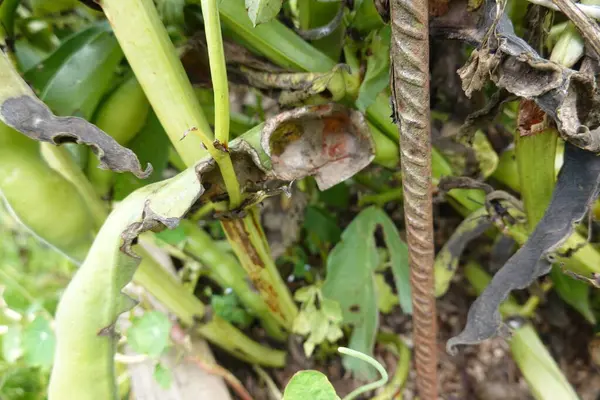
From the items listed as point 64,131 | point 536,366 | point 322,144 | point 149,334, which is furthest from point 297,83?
point 536,366

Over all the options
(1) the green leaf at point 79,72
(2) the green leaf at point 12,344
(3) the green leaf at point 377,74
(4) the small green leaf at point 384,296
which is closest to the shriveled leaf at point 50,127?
(1) the green leaf at point 79,72

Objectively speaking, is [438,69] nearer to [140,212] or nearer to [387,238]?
[387,238]

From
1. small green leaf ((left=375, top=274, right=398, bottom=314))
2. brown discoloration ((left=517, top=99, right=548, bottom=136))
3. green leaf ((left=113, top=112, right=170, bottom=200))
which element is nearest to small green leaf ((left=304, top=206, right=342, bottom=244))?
small green leaf ((left=375, top=274, right=398, bottom=314))

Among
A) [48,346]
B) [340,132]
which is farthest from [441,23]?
[48,346]

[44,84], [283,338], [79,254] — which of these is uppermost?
[44,84]

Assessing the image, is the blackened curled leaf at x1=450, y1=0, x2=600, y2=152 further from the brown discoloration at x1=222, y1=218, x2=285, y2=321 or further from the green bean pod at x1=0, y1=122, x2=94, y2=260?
the green bean pod at x1=0, y1=122, x2=94, y2=260

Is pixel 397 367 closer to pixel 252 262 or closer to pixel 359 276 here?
pixel 359 276
